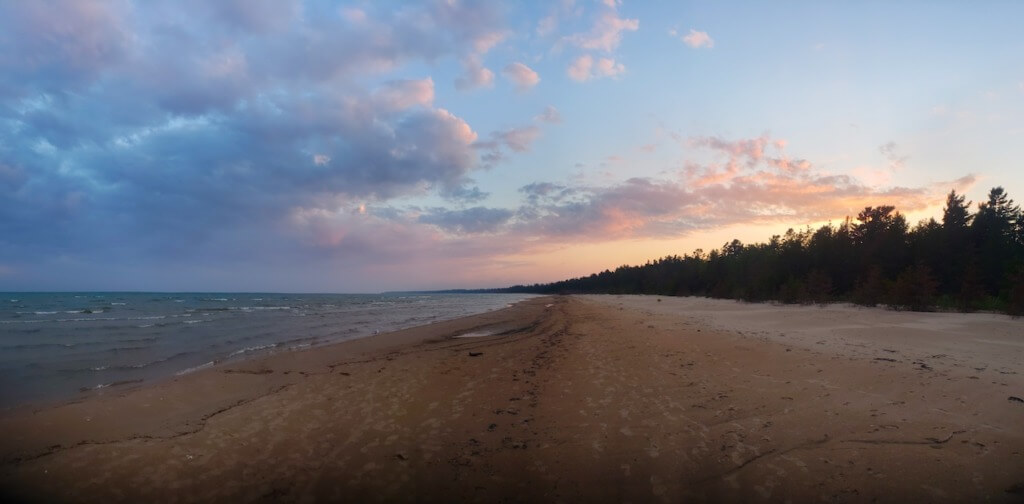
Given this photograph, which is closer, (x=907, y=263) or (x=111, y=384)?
(x=111, y=384)

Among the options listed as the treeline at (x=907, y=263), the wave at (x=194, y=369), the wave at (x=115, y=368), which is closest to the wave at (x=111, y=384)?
the wave at (x=194, y=369)

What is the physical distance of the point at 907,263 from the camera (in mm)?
37969

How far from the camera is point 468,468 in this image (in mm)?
5859

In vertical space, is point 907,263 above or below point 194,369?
above

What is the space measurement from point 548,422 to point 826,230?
187 ft

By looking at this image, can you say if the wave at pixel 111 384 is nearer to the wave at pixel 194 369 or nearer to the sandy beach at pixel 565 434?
A: the wave at pixel 194 369

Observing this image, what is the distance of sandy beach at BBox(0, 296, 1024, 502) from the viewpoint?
5.16 meters

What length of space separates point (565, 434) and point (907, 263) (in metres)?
46.7

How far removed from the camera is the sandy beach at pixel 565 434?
5156 mm

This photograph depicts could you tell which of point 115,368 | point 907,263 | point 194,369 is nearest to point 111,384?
point 194,369

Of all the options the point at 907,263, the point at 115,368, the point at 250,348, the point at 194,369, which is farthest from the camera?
the point at 907,263

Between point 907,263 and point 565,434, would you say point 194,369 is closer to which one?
point 565,434

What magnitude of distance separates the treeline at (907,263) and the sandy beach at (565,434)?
1749 centimetres

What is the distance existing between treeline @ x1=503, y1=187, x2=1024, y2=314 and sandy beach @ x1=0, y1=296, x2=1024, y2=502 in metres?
17.5
